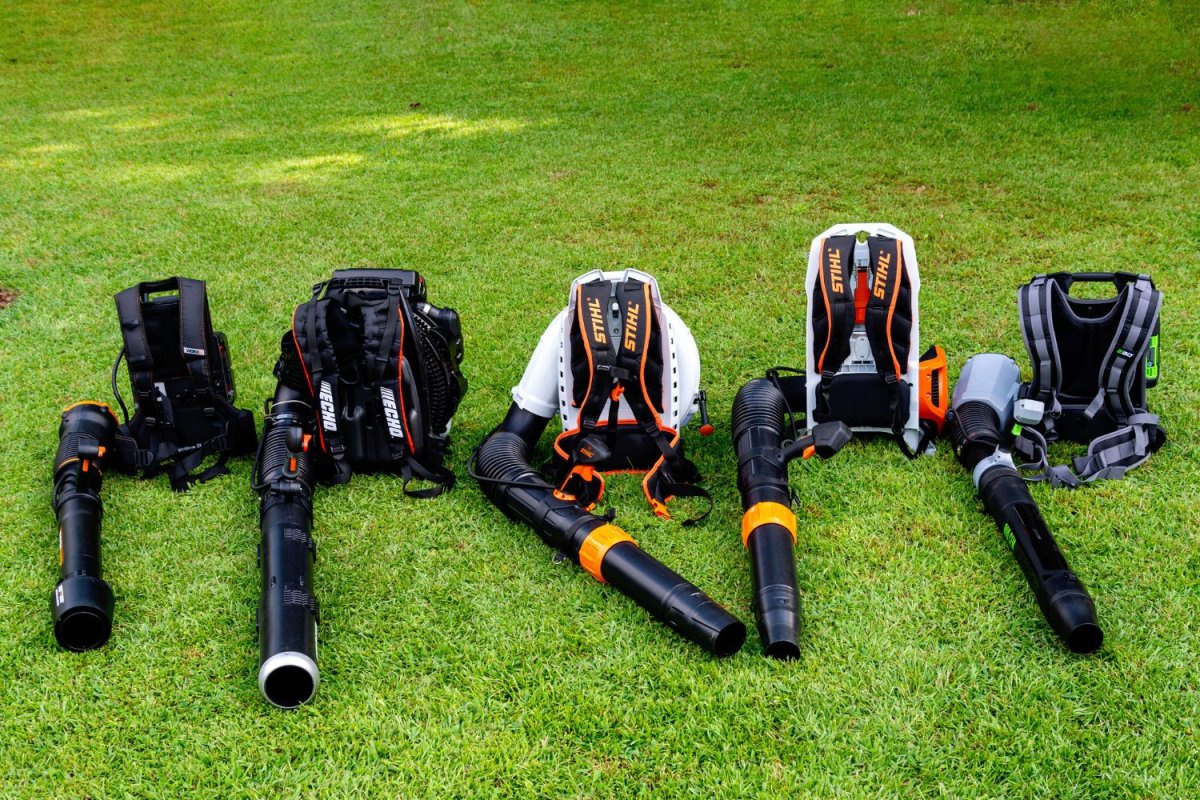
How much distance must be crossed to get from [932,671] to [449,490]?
2687 mm

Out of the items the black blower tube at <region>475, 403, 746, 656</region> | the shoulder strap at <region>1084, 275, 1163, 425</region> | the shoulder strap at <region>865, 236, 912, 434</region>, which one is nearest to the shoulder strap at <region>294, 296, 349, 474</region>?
the black blower tube at <region>475, 403, 746, 656</region>

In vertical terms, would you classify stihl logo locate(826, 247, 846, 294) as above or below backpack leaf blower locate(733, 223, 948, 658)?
above

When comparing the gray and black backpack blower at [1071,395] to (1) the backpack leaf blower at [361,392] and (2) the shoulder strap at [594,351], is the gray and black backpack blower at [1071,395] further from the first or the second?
(1) the backpack leaf blower at [361,392]

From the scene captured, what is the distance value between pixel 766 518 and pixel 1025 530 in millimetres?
1200

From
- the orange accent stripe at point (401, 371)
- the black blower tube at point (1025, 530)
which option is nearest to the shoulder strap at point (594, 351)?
the orange accent stripe at point (401, 371)

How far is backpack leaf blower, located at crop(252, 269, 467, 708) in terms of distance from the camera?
5.05 metres

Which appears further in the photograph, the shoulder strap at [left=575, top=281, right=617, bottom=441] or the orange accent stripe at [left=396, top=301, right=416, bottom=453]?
the orange accent stripe at [left=396, top=301, right=416, bottom=453]

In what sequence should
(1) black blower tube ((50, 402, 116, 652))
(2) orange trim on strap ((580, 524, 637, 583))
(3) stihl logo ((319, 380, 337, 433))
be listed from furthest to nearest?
(3) stihl logo ((319, 380, 337, 433)), (2) orange trim on strap ((580, 524, 637, 583)), (1) black blower tube ((50, 402, 116, 652))

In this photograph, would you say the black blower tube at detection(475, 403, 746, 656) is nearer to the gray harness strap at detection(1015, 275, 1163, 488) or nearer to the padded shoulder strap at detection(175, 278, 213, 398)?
the padded shoulder strap at detection(175, 278, 213, 398)

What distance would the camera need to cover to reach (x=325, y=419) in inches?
205

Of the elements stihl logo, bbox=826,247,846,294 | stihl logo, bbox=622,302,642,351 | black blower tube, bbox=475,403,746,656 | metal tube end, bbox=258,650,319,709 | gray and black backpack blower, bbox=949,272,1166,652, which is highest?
stihl logo, bbox=826,247,846,294

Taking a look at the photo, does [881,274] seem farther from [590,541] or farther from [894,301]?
[590,541]

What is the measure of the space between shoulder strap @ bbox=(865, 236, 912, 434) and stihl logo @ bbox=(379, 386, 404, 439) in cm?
267

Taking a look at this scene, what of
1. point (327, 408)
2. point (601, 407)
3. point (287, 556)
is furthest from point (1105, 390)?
point (287, 556)
